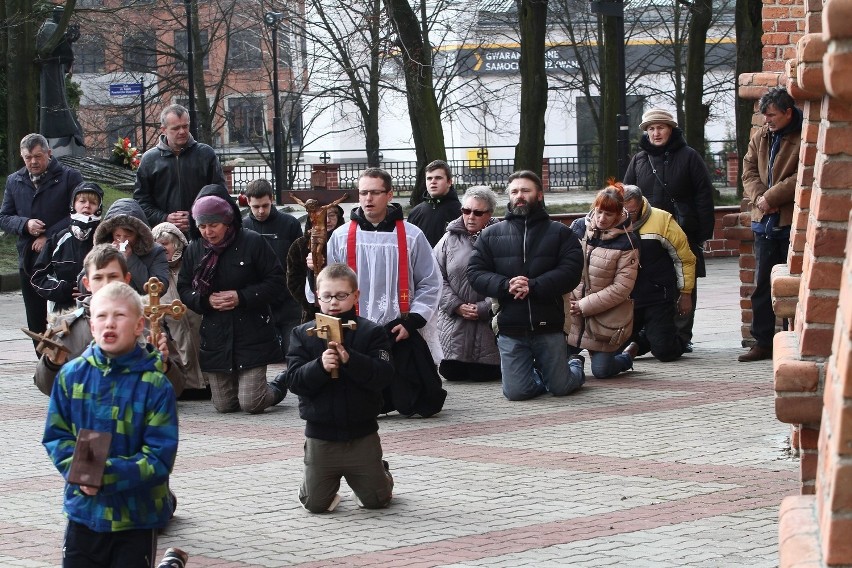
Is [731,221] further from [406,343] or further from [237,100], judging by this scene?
[237,100]

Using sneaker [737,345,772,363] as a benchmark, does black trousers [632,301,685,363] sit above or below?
above

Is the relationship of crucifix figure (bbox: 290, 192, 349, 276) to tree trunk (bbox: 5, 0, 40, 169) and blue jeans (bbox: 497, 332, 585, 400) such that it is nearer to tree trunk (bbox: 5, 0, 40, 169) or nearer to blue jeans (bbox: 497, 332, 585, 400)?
blue jeans (bbox: 497, 332, 585, 400)

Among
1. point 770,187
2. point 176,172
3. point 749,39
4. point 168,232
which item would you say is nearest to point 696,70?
point 749,39

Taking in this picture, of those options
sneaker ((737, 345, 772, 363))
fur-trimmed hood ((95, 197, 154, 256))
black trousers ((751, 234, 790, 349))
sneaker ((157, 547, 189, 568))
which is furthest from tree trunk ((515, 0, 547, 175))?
sneaker ((157, 547, 189, 568))

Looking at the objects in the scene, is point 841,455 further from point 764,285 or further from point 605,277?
point 764,285

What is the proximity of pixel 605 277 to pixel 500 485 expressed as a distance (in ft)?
14.3

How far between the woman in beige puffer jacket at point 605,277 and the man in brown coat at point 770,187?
3.47 feet

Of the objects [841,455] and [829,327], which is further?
[829,327]

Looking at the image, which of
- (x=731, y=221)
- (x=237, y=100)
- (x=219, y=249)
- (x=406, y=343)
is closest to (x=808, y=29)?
(x=406, y=343)

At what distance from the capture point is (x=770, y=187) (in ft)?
38.1

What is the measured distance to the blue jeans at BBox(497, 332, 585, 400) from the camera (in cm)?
1115

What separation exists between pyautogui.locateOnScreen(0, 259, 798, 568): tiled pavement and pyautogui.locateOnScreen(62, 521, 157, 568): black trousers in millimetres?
1321

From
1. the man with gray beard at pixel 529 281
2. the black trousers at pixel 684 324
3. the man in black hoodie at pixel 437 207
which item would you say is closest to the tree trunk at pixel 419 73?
the man in black hoodie at pixel 437 207

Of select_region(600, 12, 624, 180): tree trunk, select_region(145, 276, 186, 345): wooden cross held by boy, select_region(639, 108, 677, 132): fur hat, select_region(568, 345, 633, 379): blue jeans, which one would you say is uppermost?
select_region(600, 12, 624, 180): tree trunk
